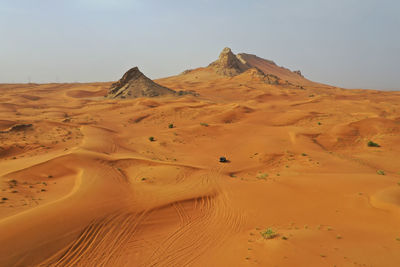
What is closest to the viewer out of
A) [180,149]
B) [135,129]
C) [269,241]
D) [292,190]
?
[269,241]

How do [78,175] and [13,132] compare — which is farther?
[13,132]

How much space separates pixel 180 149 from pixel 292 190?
371 inches

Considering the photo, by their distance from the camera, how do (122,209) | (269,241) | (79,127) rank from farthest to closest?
(79,127) < (122,209) < (269,241)

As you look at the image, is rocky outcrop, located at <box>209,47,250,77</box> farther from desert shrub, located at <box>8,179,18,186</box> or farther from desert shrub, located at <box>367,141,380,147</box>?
desert shrub, located at <box>8,179,18,186</box>

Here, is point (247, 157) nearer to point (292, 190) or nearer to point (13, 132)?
point (292, 190)

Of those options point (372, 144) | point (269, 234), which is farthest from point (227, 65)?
point (269, 234)

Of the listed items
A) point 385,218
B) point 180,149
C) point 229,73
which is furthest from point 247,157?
point 229,73

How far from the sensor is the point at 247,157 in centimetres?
1606

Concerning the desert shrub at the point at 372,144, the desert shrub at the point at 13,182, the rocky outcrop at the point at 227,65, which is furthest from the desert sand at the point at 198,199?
the rocky outcrop at the point at 227,65

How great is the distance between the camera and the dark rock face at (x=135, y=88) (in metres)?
41.0

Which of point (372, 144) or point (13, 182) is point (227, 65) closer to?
point (372, 144)

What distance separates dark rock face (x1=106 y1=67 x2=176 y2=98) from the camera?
41031 millimetres

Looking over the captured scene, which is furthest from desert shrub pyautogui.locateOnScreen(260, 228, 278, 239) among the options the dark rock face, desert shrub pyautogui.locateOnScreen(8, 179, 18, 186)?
the dark rock face

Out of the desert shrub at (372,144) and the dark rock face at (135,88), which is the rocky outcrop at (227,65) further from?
the desert shrub at (372,144)
